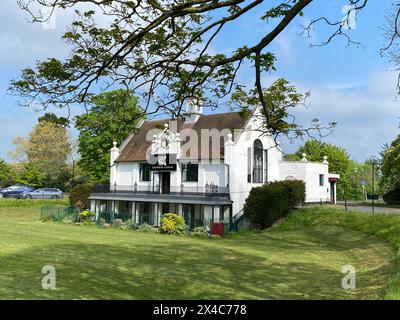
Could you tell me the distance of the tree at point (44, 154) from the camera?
69938mm

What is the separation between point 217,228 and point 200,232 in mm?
1260

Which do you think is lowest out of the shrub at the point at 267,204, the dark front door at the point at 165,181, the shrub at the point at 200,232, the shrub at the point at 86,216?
the shrub at the point at 200,232

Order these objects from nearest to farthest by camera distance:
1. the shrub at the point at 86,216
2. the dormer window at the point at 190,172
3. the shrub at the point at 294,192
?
1. the shrub at the point at 294,192
2. the dormer window at the point at 190,172
3. the shrub at the point at 86,216

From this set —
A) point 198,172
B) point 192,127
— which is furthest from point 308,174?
point 192,127

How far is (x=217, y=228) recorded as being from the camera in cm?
3078

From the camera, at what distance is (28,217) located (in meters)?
42.1

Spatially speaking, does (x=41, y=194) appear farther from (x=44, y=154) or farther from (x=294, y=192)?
(x=294, y=192)

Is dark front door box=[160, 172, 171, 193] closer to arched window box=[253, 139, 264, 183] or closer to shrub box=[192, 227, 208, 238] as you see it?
arched window box=[253, 139, 264, 183]

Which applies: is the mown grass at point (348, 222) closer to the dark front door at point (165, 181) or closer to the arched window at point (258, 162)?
the arched window at point (258, 162)

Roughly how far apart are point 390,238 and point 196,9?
702 inches

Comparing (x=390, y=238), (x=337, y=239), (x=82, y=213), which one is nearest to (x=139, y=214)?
(x=82, y=213)

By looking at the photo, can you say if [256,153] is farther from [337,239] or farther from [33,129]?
[33,129]

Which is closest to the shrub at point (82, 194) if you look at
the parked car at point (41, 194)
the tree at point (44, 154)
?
the parked car at point (41, 194)

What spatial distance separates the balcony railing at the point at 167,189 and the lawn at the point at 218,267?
6.95 metres
